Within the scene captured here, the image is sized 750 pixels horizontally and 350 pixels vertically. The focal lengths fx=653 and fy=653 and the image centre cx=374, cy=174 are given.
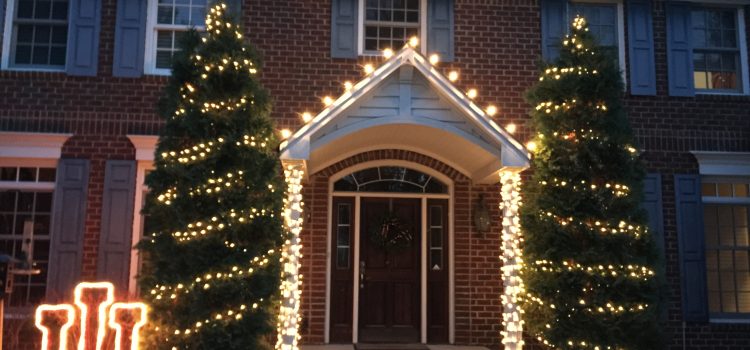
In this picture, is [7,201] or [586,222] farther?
[7,201]

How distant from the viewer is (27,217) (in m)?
8.66

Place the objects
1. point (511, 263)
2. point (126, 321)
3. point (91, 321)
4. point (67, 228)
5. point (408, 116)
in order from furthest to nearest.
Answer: point (67, 228)
point (91, 321)
point (126, 321)
point (511, 263)
point (408, 116)

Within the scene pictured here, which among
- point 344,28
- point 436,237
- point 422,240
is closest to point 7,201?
point 344,28

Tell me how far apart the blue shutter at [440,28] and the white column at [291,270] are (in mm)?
2993

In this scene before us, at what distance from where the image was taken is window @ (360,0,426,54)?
934cm

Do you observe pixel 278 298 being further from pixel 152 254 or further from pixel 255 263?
pixel 152 254

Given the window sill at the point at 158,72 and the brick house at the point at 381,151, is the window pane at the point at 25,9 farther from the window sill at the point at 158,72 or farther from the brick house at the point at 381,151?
the window sill at the point at 158,72

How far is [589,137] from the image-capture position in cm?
736

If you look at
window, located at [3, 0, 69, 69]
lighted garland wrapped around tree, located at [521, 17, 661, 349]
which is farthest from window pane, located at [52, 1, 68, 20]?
lighted garland wrapped around tree, located at [521, 17, 661, 349]

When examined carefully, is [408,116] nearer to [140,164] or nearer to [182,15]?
[140,164]

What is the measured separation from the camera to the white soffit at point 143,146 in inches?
341

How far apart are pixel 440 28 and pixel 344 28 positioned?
1361 millimetres

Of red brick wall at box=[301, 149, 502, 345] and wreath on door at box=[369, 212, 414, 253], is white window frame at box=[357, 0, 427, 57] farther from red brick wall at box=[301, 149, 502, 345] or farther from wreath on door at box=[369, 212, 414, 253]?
wreath on door at box=[369, 212, 414, 253]

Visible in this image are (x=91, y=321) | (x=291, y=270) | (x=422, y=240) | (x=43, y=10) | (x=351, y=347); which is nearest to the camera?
(x=291, y=270)
